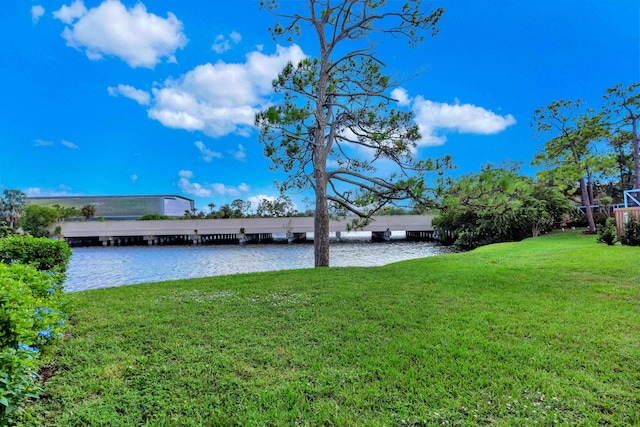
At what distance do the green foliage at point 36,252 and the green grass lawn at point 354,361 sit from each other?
3.38 ft

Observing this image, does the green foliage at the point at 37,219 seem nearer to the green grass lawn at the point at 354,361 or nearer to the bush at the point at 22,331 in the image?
the green grass lawn at the point at 354,361

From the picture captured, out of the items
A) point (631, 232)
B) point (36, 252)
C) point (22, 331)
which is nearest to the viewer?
point (22, 331)

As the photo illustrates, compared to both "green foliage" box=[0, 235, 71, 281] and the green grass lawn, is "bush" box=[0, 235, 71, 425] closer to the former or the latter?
the green grass lawn

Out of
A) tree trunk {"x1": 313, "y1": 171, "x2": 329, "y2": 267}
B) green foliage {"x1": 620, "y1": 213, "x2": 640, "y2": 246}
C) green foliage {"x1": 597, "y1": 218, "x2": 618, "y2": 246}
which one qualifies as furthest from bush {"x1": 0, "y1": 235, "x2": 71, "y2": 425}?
green foliage {"x1": 597, "y1": 218, "x2": 618, "y2": 246}

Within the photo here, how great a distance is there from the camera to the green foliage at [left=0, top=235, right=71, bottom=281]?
15.0 ft

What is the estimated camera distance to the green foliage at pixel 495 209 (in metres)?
5.79

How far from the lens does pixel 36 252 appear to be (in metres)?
4.82

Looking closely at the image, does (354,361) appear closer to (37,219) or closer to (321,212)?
(321,212)

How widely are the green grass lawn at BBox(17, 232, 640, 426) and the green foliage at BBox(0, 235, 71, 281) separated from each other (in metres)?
1.03

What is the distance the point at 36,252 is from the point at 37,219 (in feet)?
111

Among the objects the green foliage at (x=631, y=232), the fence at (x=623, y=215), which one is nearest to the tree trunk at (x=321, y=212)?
the green foliage at (x=631, y=232)

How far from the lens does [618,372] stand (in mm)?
2221

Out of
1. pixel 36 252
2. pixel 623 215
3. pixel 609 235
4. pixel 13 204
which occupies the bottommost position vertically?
pixel 609 235

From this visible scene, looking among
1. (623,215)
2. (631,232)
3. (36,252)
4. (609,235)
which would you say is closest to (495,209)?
(631,232)
